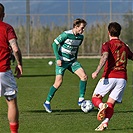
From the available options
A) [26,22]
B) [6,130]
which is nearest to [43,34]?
[26,22]

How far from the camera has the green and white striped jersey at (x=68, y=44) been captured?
1348 cm

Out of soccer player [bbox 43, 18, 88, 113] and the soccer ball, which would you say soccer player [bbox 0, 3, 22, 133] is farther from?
soccer player [bbox 43, 18, 88, 113]

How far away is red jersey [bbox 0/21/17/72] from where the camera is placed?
9.12 meters

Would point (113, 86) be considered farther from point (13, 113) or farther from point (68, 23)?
point (68, 23)

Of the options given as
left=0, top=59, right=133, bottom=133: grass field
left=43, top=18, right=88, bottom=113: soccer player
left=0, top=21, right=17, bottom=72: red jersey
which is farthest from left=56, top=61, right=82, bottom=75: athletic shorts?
left=0, top=21, right=17, bottom=72: red jersey

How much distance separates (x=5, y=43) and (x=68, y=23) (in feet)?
112

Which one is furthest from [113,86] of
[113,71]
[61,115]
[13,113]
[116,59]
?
[61,115]

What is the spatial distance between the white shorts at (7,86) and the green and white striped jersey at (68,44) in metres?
4.33

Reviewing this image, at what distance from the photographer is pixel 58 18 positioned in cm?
4378

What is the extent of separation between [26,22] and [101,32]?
4.99 m

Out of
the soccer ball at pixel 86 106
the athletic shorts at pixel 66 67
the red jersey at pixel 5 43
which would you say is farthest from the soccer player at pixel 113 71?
the athletic shorts at pixel 66 67

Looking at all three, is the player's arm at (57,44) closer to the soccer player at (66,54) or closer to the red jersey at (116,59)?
the soccer player at (66,54)

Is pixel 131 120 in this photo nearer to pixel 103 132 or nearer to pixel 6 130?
pixel 103 132

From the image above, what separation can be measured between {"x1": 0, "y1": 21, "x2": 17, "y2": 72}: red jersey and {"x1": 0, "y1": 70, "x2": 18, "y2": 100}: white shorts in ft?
0.29
